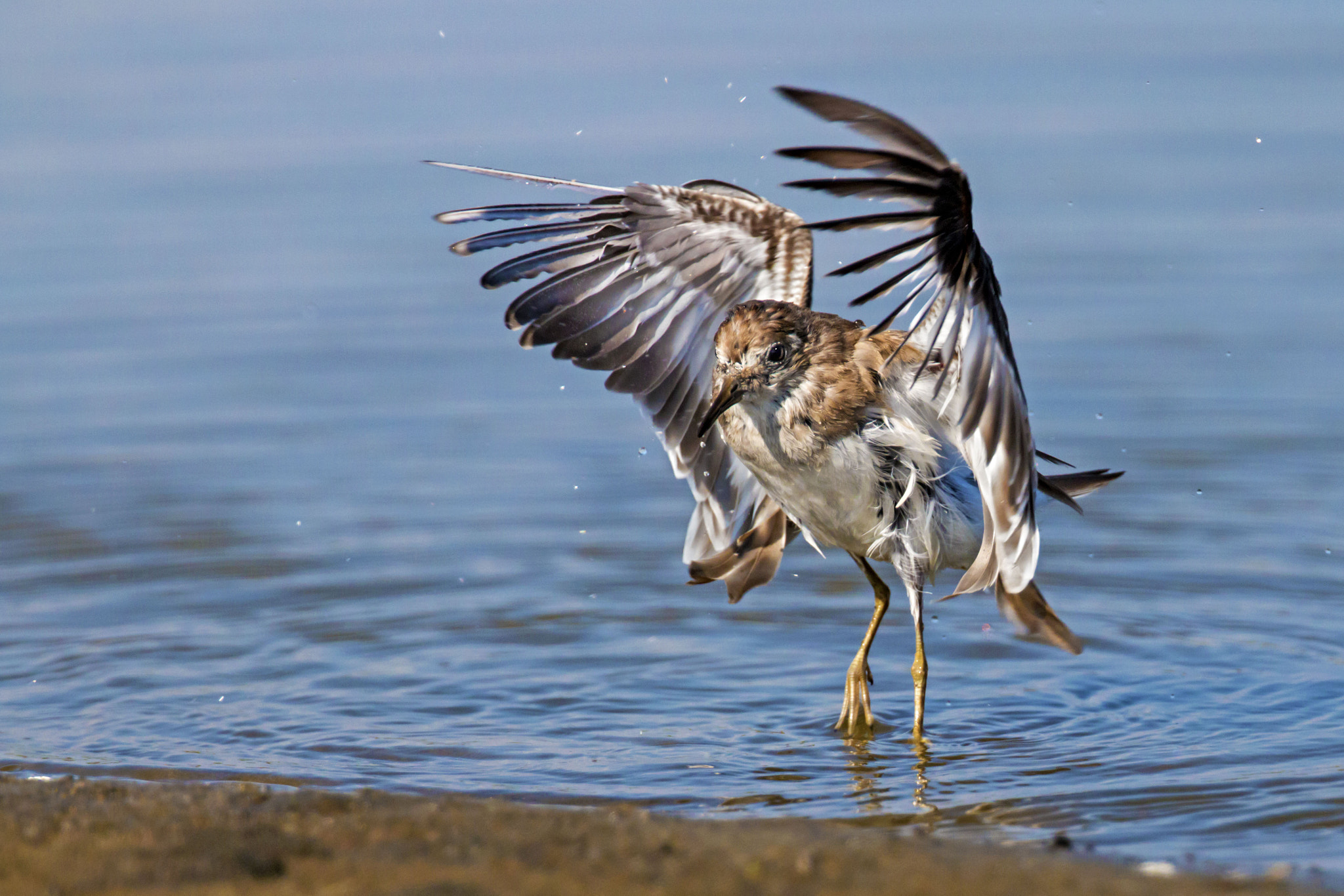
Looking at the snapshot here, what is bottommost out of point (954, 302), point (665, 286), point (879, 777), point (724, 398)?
point (879, 777)

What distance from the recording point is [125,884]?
3.72 metres

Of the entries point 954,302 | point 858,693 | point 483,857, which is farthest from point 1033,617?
point 483,857

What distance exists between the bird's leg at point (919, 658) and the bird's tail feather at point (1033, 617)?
0.35m

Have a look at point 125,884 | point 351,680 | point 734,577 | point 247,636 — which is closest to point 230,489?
point 247,636

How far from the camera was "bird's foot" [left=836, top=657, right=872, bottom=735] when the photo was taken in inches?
237

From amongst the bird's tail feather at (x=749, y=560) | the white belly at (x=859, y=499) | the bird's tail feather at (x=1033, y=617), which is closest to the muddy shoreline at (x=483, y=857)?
the bird's tail feather at (x=1033, y=617)

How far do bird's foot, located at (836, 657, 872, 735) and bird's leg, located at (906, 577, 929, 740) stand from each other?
0.17m

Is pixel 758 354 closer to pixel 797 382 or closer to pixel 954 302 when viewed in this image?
pixel 797 382

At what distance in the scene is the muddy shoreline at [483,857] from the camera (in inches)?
145

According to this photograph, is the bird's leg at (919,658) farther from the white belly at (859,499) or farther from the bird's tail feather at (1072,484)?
the bird's tail feather at (1072,484)

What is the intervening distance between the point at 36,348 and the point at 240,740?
580 centimetres

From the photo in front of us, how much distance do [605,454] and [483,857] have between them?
5648mm

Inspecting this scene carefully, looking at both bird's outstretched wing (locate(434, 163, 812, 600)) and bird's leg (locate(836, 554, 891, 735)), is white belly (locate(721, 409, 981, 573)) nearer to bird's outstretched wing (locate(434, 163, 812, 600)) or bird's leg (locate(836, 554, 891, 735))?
bird's leg (locate(836, 554, 891, 735))

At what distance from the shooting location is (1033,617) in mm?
5875
